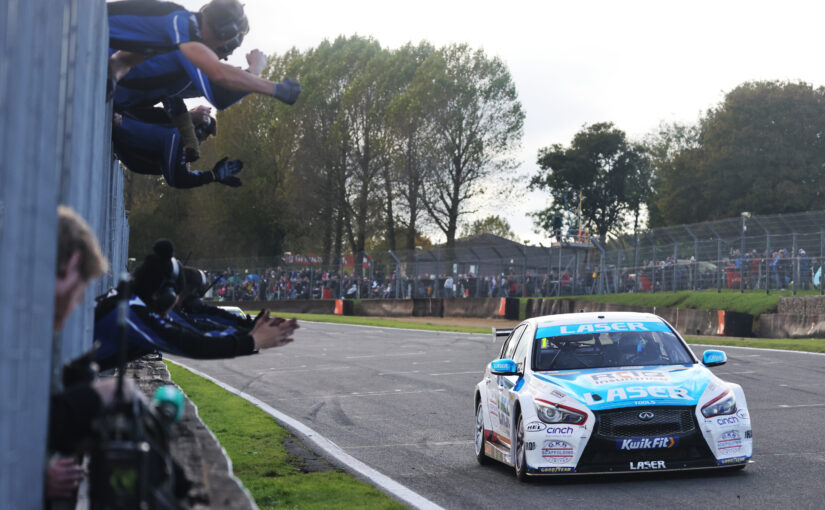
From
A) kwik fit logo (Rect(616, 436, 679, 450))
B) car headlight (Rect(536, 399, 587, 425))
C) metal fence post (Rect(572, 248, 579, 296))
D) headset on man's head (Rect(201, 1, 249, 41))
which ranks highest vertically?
headset on man's head (Rect(201, 1, 249, 41))

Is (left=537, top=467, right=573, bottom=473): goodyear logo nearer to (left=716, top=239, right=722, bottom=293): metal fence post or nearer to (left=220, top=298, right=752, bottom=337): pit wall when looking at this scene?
(left=220, top=298, right=752, bottom=337): pit wall

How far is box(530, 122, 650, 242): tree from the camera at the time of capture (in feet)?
333

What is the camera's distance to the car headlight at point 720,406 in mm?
9805

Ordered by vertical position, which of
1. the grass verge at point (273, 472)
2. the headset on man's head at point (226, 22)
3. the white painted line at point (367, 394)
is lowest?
the white painted line at point (367, 394)

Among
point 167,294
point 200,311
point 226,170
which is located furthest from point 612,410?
point 167,294

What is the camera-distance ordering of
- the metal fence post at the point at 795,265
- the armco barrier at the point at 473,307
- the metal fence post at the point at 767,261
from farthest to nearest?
the armco barrier at the point at 473,307 → the metal fence post at the point at 767,261 → the metal fence post at the point at 795,265

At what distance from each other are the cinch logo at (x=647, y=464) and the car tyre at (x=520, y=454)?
92 cm

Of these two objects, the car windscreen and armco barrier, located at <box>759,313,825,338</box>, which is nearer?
the car windscreen

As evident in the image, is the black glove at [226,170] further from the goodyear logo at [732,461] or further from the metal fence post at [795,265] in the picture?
the metal fence post at [795,265]

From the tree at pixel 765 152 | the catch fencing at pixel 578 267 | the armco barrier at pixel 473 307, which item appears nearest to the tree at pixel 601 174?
the tree at pixel 765 152

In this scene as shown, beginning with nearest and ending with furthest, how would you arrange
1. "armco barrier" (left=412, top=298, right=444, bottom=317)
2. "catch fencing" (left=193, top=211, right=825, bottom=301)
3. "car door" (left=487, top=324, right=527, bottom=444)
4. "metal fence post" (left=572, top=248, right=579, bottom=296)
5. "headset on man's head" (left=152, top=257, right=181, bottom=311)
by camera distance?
1. "headset on man's head" (left=152, top=257, right=181, bottom=311)
2. "car door" (left=487, top=324, right=527, bottom=444)
3. "catch fencing" (left=193, top=211, right=825, bottom=301)
4. "metal fence post" (left=572, top=248, right=579, bottom=296)
5. "armco barrier" (left=412, top=298, right=444, bottom=317)

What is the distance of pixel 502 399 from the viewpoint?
11.0m

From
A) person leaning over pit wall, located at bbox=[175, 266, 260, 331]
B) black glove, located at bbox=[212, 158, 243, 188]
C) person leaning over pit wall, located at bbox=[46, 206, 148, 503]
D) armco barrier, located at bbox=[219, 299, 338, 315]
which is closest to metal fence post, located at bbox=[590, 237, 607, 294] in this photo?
armco barrier, located at bbox=[219, 299, 338, 315]

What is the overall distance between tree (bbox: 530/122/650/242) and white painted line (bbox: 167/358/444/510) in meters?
85.5
